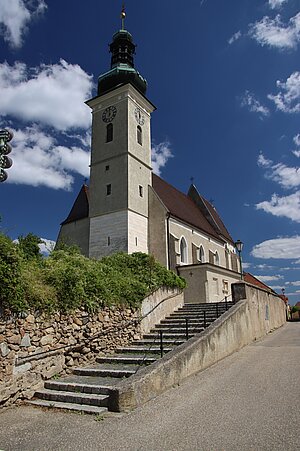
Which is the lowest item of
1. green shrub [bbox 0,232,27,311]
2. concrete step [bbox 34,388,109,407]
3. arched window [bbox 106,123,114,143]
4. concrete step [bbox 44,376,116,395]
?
concrete step [bbox 34,388,109,407]

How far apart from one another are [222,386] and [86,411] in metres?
3.01

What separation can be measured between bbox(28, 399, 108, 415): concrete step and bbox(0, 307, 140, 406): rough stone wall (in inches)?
17.8

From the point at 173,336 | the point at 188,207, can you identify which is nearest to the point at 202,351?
the point at 173,336

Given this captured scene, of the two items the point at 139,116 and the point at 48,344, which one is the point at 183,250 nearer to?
the point at 139,116

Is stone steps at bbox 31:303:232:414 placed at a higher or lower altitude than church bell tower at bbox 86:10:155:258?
lower

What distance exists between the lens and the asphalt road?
15.6ft

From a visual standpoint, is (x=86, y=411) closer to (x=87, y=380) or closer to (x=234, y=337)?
(x=87, y=380)

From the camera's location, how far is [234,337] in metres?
11.7

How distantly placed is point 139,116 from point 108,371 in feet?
80.5

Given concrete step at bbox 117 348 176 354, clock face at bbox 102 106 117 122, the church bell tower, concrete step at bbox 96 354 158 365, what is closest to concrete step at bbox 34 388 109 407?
concrete step at bbox 96 354 158 365

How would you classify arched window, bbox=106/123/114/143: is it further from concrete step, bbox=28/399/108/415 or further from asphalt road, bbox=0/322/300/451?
concrete step, bbox=28/399/108/415

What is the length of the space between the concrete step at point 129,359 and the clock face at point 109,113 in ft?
74.6

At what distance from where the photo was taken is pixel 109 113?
29.0 metres

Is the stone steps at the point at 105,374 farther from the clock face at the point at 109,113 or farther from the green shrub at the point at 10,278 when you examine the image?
the clock face at the point at 109,113
